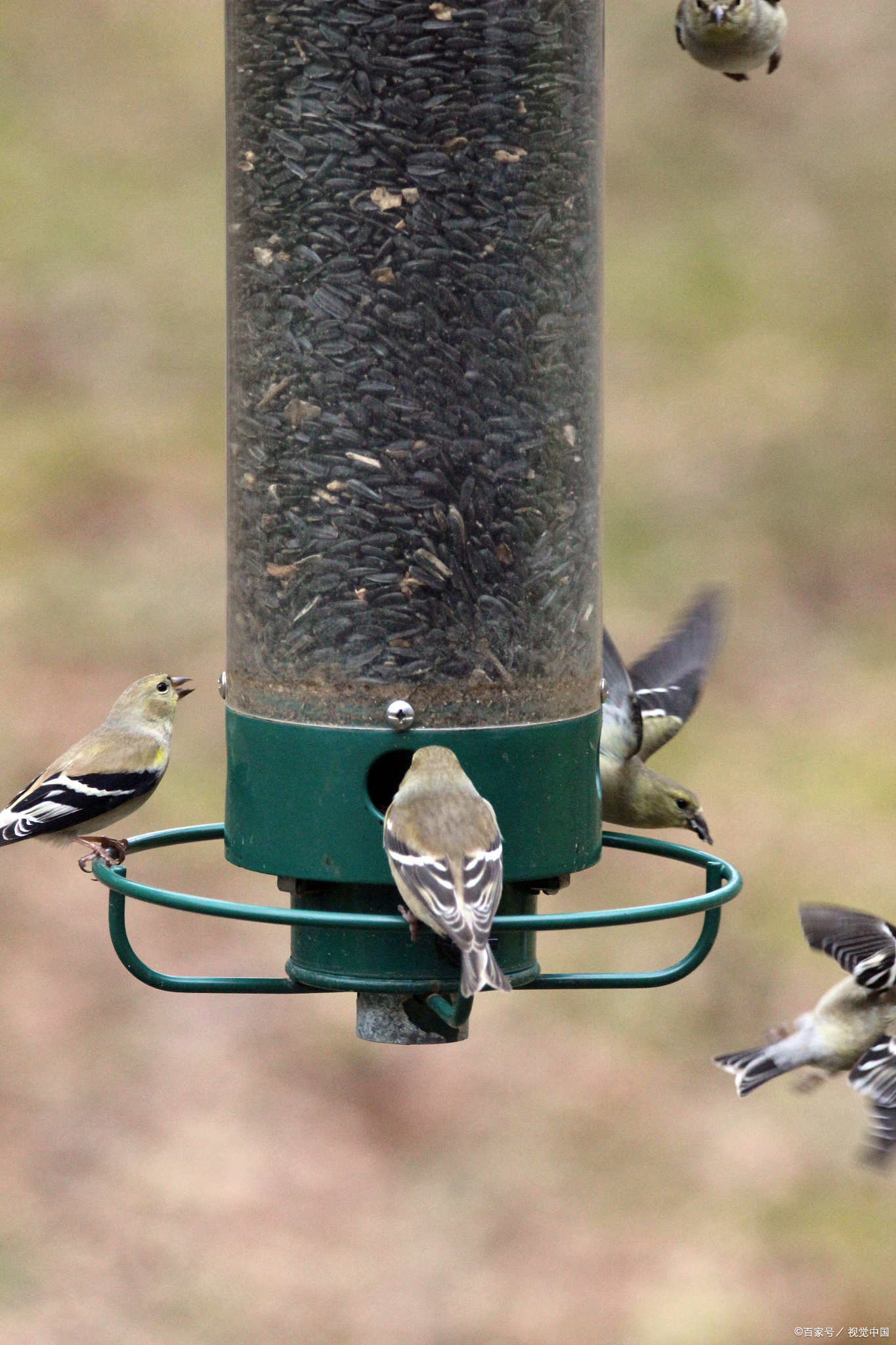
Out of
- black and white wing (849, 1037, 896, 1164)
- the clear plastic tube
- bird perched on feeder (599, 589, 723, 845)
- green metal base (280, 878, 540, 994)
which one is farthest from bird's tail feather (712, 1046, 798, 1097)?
the clear plastic tube

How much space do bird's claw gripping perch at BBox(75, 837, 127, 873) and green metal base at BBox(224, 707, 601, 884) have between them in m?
0.48

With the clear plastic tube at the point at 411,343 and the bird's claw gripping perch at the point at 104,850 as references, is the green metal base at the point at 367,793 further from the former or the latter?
the bird's claw gripping perch at the point at 104,850

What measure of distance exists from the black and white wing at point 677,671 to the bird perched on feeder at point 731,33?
7.73 feet

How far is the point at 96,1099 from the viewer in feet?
31.7

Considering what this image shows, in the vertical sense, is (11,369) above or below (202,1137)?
above

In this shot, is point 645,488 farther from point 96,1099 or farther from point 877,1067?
point 877,1067

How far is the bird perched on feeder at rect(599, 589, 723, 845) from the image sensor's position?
6.54m

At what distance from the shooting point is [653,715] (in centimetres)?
709

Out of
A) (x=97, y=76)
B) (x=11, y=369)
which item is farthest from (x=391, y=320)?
(x=97, y=76)

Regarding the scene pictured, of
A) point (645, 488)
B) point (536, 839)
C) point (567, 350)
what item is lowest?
point (645, 488)

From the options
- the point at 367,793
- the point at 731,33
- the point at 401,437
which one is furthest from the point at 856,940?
the point at 731,33

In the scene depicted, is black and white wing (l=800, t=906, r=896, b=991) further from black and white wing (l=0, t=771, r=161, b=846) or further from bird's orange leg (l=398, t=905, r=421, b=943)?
black and white wing (l=0, t=771, r=161, b=846)

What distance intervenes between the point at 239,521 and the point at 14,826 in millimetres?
1269

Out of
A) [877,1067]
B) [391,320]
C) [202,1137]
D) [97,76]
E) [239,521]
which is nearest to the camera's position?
[391,320]
